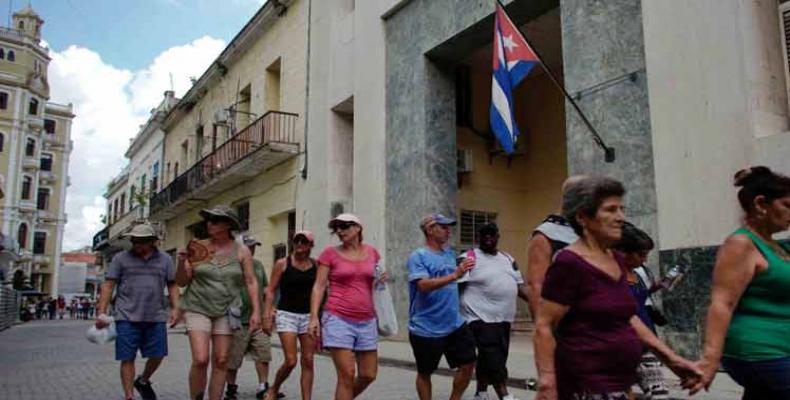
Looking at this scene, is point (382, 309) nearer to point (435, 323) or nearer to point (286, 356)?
point (435, 323)

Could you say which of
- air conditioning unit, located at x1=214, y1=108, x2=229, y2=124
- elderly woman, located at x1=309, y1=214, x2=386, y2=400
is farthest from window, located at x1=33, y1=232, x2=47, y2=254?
elderly woman, located at x1=309, y1=214, x2=386, y2=400

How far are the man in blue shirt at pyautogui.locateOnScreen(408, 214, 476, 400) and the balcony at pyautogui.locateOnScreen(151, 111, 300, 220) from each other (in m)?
11.7

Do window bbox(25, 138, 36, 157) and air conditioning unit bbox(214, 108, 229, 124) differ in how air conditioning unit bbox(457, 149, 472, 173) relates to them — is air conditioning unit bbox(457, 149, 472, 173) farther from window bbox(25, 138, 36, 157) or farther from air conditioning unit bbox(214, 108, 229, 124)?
window bbox(25, 138, 36, 157)

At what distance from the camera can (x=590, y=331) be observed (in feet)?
8.59

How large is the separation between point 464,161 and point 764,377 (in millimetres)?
11277

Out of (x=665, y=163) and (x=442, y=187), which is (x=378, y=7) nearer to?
(x=442, y=187)

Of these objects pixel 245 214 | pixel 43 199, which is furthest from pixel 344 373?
Answer: pixel 43 199

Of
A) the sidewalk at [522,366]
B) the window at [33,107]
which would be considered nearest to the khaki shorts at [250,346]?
the sidewalk at [522,366]

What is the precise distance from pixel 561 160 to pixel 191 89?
56.0ft

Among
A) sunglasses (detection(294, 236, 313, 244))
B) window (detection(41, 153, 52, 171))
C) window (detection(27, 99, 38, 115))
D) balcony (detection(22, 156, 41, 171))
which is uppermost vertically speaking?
window (detection(27, 99, 38, 115))

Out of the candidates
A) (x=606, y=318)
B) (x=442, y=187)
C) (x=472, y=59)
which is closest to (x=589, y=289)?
(x=606, y=318)

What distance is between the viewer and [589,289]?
8.62ft

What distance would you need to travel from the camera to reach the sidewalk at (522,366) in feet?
19.7

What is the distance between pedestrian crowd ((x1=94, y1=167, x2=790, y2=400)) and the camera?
2656 mm
